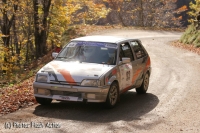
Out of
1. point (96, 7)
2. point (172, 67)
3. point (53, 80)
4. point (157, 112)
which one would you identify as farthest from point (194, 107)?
point (96, 7)

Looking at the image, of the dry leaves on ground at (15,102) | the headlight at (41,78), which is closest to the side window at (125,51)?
the headlight at (41,78)

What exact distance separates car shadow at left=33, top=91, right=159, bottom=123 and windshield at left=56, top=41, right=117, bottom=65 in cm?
120

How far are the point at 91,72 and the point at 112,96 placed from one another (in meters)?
0.92

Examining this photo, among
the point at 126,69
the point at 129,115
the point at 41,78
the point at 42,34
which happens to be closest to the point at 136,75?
the point at 126,69

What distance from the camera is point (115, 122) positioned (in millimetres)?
8086

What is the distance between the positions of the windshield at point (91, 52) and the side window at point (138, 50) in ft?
4.05

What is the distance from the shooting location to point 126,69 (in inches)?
400

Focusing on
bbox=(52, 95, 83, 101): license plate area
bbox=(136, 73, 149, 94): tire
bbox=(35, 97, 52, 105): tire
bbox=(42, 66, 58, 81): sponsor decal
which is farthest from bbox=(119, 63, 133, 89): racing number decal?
bbox=(35, 97, 52, 105): tire

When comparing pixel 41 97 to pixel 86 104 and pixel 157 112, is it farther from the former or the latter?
pixel 157 112

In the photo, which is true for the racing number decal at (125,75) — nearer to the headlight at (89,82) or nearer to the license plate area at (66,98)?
the headlight at (89,82)

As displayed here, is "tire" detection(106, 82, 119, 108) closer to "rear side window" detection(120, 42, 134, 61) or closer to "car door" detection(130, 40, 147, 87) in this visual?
"rear side window" detection(120, 42, 134, 61)

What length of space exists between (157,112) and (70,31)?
22.8 metres

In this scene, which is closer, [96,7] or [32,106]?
[32,106]

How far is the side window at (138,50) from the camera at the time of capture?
11.2 metres
